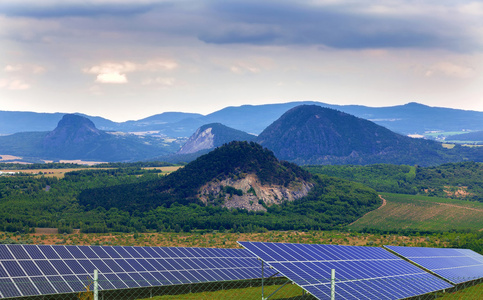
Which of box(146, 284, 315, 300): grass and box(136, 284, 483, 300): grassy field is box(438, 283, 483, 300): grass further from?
box(146, 284, 315, 300): grass

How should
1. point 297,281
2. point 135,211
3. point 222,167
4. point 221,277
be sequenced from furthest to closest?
point 222,167 < point 135,211 < point 221,277 < point 297,281

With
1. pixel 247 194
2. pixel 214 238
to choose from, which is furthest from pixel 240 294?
pixel 247 194

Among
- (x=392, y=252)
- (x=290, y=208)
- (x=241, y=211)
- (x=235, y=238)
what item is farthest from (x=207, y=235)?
(x=392, y=252)

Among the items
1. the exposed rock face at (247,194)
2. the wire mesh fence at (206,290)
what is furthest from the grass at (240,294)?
the exposed rock face at (247,194)

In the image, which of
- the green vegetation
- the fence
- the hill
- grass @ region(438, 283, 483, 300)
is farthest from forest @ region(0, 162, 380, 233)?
the fence

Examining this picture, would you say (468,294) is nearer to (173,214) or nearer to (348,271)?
(348,271)

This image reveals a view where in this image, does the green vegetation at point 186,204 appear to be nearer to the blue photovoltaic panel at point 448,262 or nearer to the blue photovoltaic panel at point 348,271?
the blue photovoltaic panel at point 448,262

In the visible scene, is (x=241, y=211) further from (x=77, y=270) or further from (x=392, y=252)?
(x=77, y=270)
